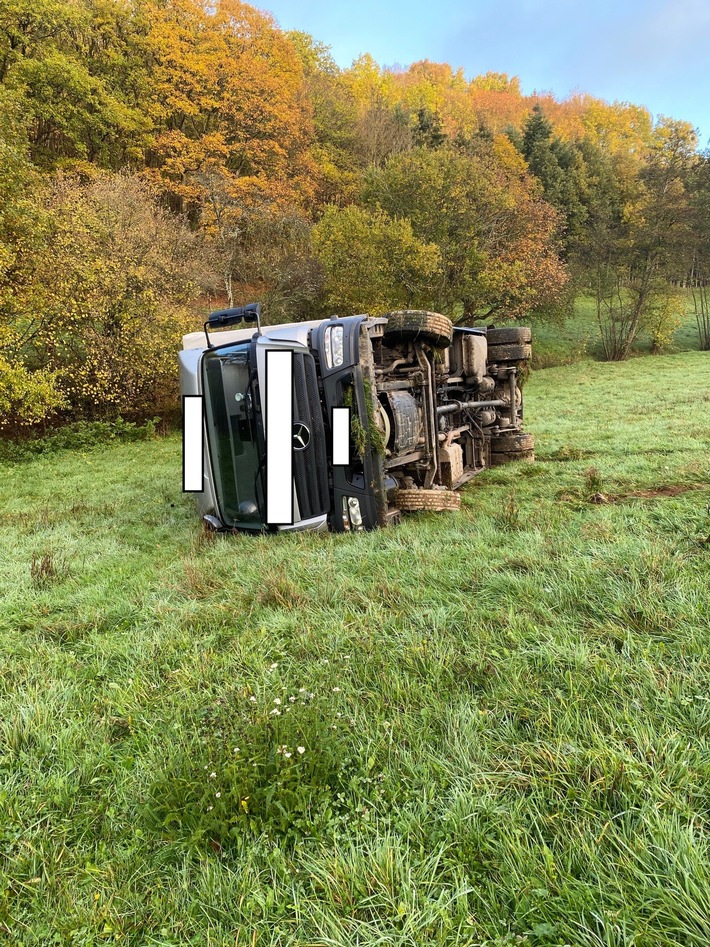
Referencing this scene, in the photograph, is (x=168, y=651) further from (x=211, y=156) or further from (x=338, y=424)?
(x=211, y=156)

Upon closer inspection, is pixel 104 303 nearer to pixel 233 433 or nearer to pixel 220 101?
pixel 233 433

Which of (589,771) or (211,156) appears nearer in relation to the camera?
(589,771)

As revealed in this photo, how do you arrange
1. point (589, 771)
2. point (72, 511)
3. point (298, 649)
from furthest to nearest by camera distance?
point (72, 511) < point (298, 649) < point (589, 771)

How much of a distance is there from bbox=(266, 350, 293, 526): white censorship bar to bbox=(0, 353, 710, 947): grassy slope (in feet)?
2.35

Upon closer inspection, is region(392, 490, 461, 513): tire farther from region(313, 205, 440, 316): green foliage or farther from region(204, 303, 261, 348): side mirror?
region(313, 205, 440, 316): green foliage

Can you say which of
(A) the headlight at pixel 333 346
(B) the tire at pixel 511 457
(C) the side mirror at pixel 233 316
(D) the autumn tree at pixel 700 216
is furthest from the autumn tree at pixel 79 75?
(D) the autumn tree at pixel 700 216

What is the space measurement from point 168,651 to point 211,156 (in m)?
27.8

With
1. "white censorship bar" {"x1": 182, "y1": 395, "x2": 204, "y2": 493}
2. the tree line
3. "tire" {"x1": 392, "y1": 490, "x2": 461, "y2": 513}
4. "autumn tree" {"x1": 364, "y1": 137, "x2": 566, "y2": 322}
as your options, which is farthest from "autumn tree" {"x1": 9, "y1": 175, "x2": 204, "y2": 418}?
"tire" {"x1": 392, "y1": 490, "x2": 461, "y2": 513}

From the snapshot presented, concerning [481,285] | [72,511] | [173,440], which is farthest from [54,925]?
[481,285]

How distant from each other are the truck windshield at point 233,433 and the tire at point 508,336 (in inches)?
177

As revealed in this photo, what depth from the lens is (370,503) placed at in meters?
4.22

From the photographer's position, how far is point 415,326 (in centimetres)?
486

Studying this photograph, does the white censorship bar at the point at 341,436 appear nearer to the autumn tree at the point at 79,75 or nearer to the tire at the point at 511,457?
the tire at the point at 511,457

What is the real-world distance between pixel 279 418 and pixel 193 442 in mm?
1017
